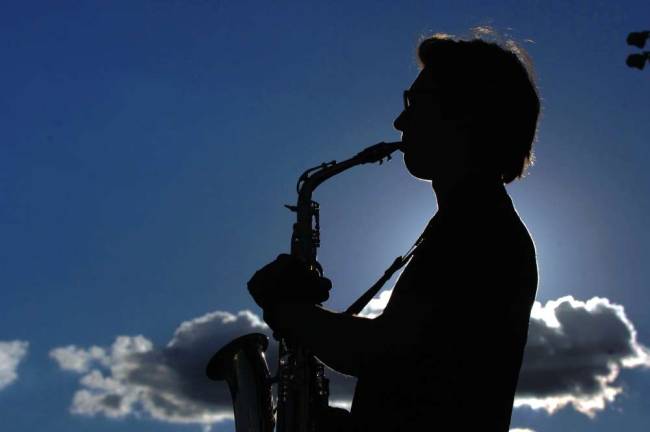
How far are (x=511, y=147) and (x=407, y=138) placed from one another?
47cm

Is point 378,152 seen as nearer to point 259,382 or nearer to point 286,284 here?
point 259,382

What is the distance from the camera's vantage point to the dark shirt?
312 centimetres

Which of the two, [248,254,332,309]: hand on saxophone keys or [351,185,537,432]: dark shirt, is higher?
[248,254,332,309]: hand on saxophone keys

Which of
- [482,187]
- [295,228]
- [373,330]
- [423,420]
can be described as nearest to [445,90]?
[482,187]

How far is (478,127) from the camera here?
12.1 ft

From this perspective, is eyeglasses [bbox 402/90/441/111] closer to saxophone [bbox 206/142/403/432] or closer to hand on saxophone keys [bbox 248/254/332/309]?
hand on saxophone keys [bbox 248/254/332/309]

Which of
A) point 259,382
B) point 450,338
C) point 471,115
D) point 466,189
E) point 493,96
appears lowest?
point 450,338

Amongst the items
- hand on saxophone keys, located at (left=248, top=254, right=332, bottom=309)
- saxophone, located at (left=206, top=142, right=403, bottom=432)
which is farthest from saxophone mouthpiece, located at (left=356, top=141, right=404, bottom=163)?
hand on saxophone keys, located at (left=248, top=254, right=332, bottom=309)

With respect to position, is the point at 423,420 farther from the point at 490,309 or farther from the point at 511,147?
the point at 511,147

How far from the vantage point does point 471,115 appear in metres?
3.69

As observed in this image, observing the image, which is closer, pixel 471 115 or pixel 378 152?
pixel 471 115

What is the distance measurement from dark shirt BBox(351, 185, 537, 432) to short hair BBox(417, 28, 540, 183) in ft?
1.75

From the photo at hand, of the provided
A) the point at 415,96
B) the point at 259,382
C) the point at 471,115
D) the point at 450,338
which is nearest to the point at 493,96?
the point at 471,115

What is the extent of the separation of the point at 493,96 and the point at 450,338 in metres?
1.20
